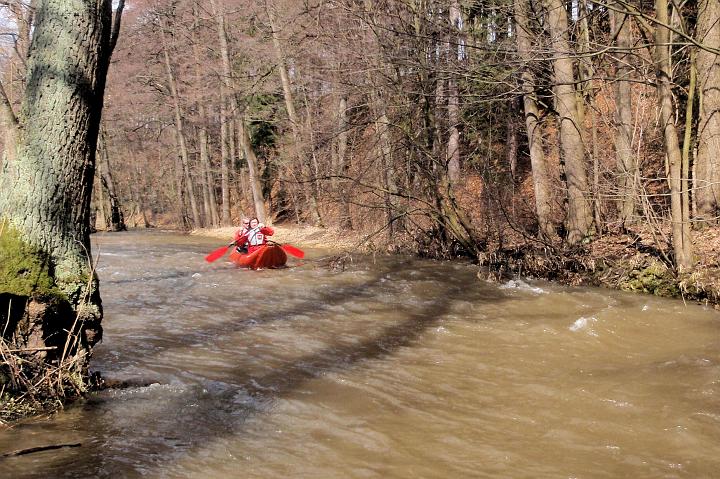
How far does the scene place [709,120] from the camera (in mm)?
11055

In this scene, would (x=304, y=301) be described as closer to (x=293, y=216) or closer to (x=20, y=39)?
(x=20, y=39)

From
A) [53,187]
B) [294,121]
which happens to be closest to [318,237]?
[294,121]

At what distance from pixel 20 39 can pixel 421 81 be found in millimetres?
10975

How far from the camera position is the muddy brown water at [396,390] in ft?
14.0

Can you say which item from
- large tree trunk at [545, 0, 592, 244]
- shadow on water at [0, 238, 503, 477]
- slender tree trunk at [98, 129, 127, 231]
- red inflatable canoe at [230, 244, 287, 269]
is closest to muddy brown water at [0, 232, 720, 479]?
shadow on water at [0, 238, 503, 477]

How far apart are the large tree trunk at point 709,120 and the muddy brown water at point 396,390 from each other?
8.40ft

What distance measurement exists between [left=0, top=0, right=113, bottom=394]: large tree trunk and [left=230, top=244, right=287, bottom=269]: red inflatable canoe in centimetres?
906

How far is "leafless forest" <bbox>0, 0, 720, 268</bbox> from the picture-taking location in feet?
34.2

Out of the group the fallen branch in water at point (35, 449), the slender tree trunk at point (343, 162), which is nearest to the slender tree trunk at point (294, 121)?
the slender tree trunk at point (343, 162)

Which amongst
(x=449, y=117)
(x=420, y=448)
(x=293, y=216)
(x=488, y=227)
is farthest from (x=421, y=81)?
(x=293, y=216)

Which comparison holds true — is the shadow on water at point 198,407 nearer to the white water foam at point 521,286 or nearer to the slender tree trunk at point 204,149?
the white water foam at point 521,286

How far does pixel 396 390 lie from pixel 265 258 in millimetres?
8639

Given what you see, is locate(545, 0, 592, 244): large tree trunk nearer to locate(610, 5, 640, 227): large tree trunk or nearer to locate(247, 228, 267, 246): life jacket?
locate(610, 5, 640, 227): large tree trunk

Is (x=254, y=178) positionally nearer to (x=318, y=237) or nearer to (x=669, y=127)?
(x=318, y=237)
